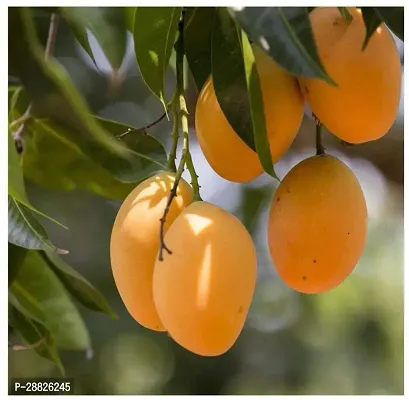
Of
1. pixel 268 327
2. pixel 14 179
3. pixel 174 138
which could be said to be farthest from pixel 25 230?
pixel 268 327

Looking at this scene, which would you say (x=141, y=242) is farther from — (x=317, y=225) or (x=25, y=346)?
(x=25, y=346)

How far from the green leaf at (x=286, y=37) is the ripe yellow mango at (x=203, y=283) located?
0.12m

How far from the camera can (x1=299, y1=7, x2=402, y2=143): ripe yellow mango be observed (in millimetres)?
505

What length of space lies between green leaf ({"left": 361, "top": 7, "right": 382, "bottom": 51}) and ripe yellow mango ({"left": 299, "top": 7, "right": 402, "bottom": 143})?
0.02 meters

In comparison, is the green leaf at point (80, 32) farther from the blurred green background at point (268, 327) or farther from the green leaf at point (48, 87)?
the blurred green background at point (268, 327)

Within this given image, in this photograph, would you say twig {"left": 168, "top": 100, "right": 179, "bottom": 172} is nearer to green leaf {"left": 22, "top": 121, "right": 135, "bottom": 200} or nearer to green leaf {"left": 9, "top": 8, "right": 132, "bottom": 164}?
green leaf {"left": 9, "top": 8, "right": 132, "bottom": 164}

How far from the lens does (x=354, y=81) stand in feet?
1.66

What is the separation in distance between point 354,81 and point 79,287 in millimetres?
410

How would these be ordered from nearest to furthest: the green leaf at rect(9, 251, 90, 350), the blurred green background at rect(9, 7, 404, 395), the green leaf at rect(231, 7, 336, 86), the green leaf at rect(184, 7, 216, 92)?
the green leaf at rect(231, 7, 336, 86), the green leaf at rect(184, 7, 216, 92), the green leaf at rect(9, 251, 90, 350), the blurred green background at rect(9, 7, 404, 395)

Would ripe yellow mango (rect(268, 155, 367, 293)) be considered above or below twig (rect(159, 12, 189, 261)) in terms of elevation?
below

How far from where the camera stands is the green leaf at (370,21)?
482mm

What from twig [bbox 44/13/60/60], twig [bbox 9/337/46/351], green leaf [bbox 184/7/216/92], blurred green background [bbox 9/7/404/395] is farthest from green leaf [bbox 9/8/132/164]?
blurred green background [bbox 9/7/404/395]

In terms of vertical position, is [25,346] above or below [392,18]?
below

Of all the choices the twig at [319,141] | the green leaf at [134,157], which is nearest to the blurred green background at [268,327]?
the green leaf at [134,157]
